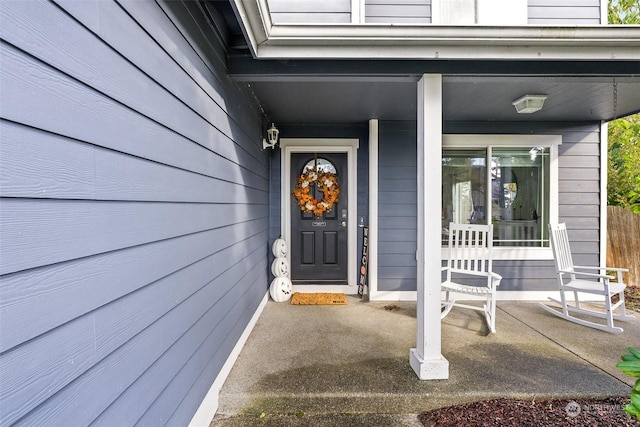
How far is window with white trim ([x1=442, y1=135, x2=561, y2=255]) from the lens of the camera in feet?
12.8

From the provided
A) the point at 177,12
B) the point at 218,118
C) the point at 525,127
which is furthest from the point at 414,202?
the point at 177,12

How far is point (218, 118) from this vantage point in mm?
1957

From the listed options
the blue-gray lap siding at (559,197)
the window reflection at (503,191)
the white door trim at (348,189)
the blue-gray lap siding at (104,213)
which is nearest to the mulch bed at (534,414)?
the blue-gray lap siding at (104,213)

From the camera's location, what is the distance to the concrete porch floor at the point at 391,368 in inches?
73.1

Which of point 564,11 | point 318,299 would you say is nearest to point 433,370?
point 318,299

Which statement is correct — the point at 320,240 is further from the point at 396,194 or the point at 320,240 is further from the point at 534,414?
the point at 534,414

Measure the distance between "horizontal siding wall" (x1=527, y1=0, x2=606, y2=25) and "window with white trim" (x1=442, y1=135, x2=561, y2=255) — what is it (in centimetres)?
126

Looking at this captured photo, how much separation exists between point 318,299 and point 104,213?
3150 mm

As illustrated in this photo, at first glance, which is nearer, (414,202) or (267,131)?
(267,131)

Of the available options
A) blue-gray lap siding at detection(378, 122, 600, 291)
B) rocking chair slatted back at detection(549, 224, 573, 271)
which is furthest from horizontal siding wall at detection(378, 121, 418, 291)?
rocking chair slatted back at detection(549, 224, 573, 271)

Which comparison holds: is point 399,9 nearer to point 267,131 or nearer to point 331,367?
point 267,131

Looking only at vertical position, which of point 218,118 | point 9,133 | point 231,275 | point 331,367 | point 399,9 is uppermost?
point 399,9

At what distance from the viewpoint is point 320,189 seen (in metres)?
4.12

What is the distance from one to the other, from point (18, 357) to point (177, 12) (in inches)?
55.9
